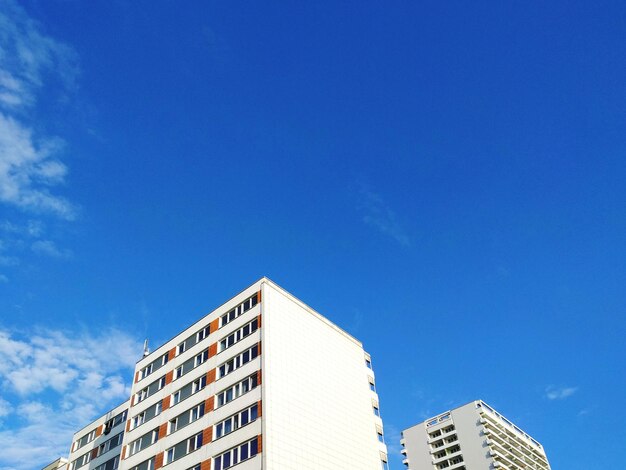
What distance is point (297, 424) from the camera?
52000 millimetres

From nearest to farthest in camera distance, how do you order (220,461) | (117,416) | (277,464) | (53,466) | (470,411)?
(277,464), (220,461), (117,416), (53,466), (470,411)

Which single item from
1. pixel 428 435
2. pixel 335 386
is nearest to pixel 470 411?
pixel 428 435

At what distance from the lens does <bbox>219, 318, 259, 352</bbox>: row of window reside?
58.3m

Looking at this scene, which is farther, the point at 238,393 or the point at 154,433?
the point at 154,433

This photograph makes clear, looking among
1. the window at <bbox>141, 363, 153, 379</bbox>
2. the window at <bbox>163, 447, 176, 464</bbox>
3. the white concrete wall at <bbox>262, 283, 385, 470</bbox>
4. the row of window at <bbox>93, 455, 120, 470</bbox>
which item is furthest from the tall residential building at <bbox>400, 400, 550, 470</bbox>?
the window at <bbox>163, 447, 176, 464</bbox>

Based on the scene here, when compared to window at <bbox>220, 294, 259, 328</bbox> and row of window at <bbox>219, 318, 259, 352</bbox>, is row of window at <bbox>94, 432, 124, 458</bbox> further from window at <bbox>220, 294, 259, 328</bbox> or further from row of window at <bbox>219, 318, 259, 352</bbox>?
window at <bbox>220, 294, 259, 328</bbox>

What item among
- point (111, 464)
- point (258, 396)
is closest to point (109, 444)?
point (111, 464)

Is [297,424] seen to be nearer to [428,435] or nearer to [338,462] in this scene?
[338,462]

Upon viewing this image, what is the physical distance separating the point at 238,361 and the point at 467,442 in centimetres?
9040

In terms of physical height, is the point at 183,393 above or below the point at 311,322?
below

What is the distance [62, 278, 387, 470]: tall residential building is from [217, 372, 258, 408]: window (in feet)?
0.34

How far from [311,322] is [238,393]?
12991 millimetres

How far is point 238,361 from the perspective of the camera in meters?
57.3

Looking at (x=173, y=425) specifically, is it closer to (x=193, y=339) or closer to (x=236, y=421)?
(x=193, y=339)
